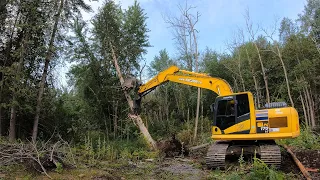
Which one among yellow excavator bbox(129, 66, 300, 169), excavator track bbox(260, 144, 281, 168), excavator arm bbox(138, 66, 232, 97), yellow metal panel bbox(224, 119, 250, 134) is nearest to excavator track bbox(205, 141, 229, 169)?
yellow excavator bbox(129, 66, 300, 169)

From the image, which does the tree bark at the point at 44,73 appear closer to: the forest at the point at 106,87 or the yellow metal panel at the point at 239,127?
the forest at the point at 106,87

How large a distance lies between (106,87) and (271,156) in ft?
30.3

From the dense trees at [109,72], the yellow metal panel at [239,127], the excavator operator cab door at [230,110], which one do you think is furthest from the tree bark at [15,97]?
the yellow metal panel at [239,127]

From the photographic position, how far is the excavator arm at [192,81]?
839cm

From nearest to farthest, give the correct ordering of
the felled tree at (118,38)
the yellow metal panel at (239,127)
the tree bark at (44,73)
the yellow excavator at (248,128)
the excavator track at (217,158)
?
the yellow excavator at (248,128) < the excavator track at (217,158) < the yellow metal panel at (239,127) < the tree bark at (44,73) < the felled tree at (118,38)

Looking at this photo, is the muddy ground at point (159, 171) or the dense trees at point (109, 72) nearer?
the muddy ground at point (159, 171)

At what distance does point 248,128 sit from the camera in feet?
23.7

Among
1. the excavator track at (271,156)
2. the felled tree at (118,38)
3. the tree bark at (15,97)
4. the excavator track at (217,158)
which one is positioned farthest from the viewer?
the felled tree at (118,38)

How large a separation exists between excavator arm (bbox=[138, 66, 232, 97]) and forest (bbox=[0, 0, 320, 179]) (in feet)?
7.26

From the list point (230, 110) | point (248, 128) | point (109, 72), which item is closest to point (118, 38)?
point (109, 72)

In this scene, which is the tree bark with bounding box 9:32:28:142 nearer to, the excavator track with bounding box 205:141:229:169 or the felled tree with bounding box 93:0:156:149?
the felled tree with bounding box 93:0:156:149

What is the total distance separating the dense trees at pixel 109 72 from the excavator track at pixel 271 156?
602cm

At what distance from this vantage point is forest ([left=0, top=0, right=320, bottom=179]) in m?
9.20

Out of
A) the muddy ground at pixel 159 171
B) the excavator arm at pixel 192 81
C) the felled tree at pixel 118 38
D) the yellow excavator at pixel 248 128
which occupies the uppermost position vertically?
the felled tree at pixel 118 38
